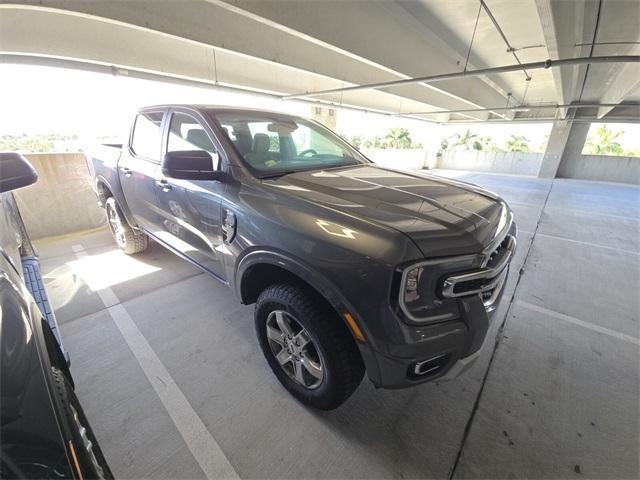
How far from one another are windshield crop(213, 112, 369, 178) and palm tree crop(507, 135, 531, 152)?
22686mm

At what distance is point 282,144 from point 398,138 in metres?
19.0

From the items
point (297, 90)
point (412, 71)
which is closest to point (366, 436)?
point (412, 71)

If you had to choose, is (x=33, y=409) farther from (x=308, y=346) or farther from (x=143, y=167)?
(x=143, y=167)

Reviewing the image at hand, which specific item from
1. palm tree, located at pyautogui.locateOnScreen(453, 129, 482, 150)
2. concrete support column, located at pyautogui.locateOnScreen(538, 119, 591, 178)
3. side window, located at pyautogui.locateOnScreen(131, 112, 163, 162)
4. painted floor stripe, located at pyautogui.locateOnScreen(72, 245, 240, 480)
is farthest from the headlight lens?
palm tree, located at pyautogui.locateOnScreen(453, 129, 482, 150)

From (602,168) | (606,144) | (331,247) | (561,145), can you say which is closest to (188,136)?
(331,247)

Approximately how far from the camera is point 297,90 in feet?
29.3

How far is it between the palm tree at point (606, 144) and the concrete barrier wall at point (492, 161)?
269 cm

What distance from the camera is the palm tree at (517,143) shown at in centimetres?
1996

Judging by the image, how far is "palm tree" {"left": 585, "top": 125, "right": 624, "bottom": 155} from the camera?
632 inches

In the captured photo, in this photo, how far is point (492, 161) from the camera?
18.1m

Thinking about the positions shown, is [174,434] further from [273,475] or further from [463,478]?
[463,478]

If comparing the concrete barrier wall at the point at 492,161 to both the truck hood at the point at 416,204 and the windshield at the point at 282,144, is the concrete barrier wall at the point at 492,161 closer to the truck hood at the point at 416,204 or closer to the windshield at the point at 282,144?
the windshield at the point at 282,144

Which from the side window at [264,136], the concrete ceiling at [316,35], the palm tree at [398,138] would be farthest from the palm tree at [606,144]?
the side window at [264,136]

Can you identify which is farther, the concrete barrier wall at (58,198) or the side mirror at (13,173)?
the concrete barrier wall at (58,198)
